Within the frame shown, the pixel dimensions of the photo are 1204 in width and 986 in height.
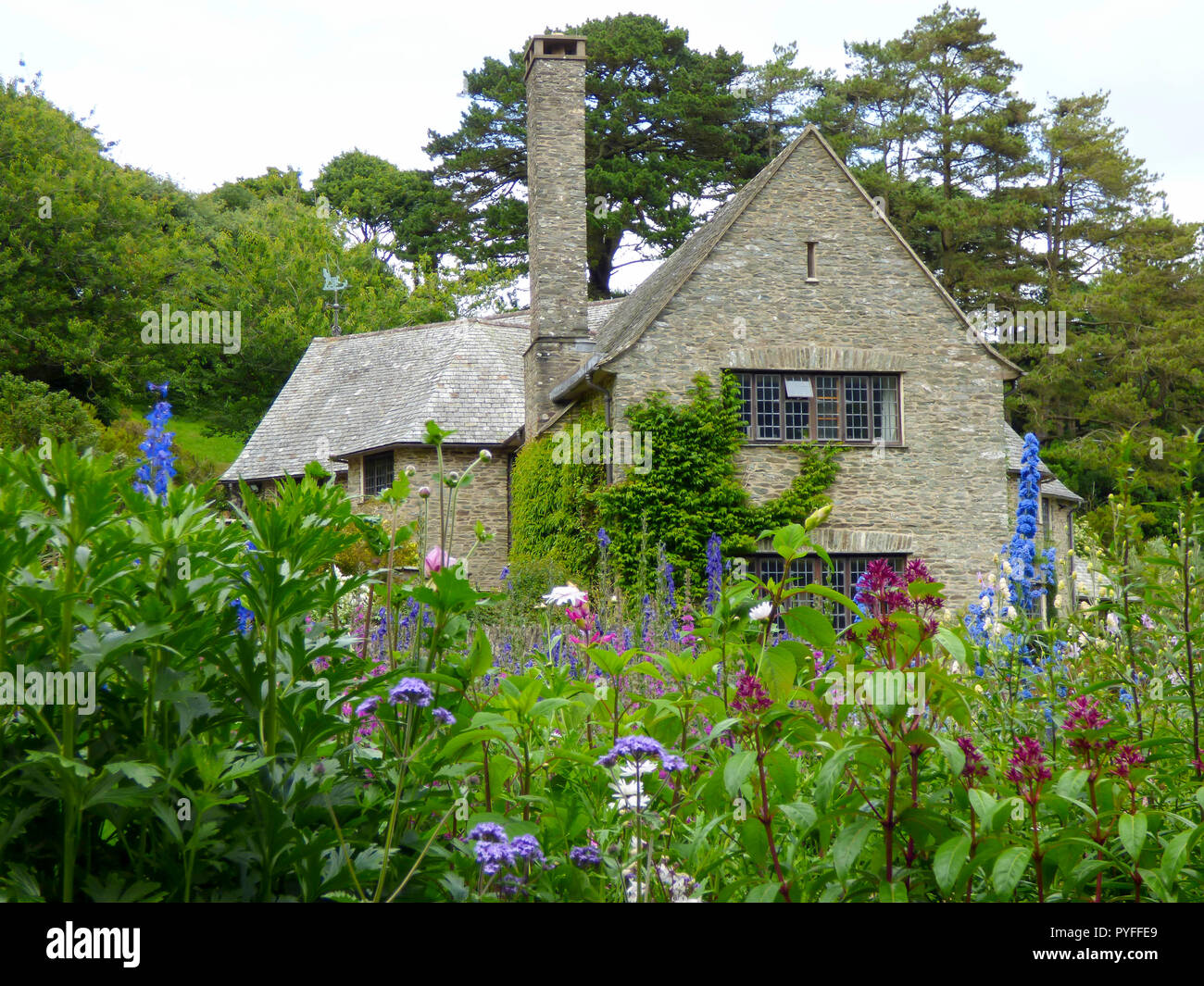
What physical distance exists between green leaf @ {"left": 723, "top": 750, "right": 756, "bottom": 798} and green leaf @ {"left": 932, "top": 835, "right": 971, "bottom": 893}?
39cm

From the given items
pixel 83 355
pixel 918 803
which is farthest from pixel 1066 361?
pixel 918 803

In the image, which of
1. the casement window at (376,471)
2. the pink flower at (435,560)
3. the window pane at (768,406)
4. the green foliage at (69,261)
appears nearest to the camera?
the pink flower at (435,560)

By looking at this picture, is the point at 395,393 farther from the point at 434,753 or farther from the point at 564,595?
the point at 434,753

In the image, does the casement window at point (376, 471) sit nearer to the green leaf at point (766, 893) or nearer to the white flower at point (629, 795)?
the white flower at point (629, 795)

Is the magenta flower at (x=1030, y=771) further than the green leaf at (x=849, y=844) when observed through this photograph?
Yes

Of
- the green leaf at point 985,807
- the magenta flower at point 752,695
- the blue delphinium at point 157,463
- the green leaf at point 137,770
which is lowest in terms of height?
the green leaf at point 985,807

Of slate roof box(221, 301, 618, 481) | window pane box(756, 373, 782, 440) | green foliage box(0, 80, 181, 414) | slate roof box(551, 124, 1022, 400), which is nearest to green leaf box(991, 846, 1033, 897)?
slate roof box(551, 124, 1022, 400)

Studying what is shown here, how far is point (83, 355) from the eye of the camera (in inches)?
1275

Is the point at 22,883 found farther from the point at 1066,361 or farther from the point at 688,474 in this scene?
the point at 1066,361

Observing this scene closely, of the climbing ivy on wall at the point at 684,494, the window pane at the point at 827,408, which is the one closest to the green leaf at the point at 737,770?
the climbing ivy on wall at the point at 684,494

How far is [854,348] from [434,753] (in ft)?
54.8

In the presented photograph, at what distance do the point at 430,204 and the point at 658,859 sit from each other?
1463 inches

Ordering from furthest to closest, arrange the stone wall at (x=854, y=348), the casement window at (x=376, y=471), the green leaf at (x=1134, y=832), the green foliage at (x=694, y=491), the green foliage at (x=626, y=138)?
1. the green foliage at (x=626, y=138)
2. the casement window at (x=376, y=471)
3. the stone wall at (x=854, y=348)
4. the green foliage at (x=694, y=491)
5. the green leaf at (x=1134, y=832)

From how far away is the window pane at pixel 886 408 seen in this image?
18.1 meters
